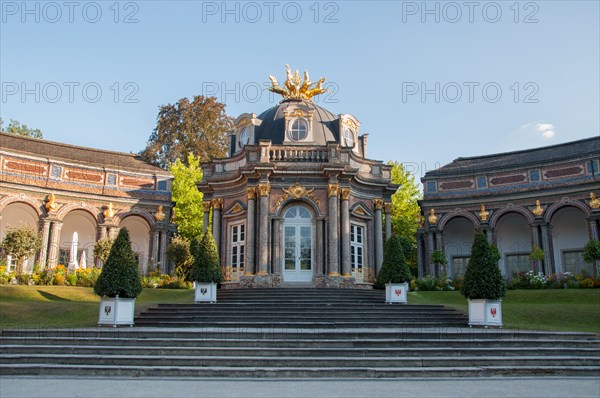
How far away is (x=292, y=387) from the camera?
32.9 ft

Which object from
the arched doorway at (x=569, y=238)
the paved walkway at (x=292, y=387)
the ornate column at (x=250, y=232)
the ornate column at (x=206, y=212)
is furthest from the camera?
the arched doorway at (x=569, y=238)

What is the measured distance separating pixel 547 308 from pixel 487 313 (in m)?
4.53

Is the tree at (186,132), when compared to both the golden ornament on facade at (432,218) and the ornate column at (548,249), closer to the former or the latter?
the golden ornament on facade at (432,218)

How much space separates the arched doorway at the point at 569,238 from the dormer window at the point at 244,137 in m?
19.3

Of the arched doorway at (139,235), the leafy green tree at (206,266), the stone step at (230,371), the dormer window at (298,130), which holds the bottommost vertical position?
the stone step at (230,371)

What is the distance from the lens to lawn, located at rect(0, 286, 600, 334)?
59.1 ft

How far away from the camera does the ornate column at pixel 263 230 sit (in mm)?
26297

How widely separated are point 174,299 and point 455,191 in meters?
21.3

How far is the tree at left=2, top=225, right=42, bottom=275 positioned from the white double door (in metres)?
13.2

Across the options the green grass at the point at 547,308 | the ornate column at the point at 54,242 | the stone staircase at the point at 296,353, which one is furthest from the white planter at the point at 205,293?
the ornate column at the point at 54,242

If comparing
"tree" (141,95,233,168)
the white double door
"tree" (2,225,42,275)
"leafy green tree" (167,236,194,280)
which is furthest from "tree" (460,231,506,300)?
"tree" (141,95,233,168)

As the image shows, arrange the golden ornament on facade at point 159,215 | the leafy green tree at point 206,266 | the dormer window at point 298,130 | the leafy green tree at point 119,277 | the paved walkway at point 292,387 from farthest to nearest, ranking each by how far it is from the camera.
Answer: the golden ornament on facade at point 159,215 < the dormer window at point 298,130 < the leafy green tree at point 206,266 < the leafy green tree at point 119,277 < the paved walkway at point 292,387

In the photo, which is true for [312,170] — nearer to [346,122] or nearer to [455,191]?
[346,122]

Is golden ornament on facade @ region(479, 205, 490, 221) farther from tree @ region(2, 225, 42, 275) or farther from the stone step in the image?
→ tree @ region(2, 225, 42, 275)
